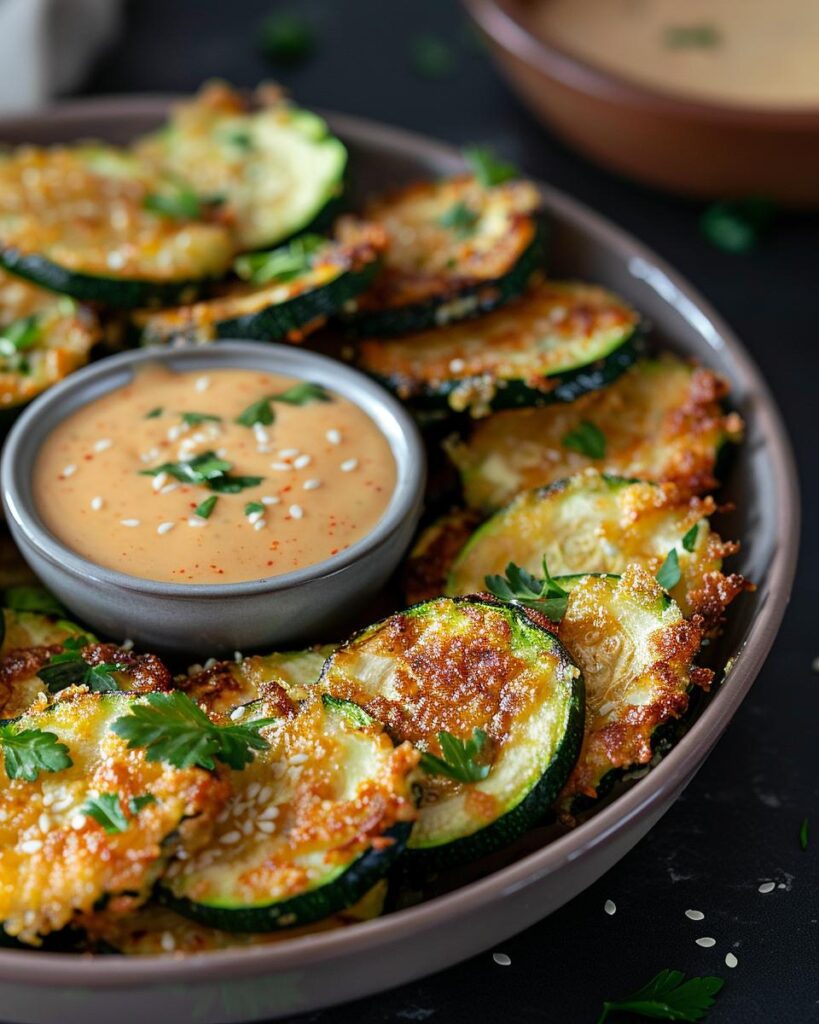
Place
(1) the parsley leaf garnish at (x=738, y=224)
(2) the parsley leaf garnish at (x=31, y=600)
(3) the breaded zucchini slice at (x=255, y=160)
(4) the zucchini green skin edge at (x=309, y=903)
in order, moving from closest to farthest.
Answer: (4) the zucchini green skin edge at (x=309, y=903) → (2) the parsley leaf garnish at (x=31, y=600) → (3) the breaded zucchini slice at (x=255, y=160) → (1) the parsley leaf garnish at (x=738, y=224)

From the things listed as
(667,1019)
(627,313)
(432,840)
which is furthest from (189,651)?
(627,313)

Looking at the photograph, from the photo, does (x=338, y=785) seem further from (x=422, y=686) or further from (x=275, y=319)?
(x=275, y=319)

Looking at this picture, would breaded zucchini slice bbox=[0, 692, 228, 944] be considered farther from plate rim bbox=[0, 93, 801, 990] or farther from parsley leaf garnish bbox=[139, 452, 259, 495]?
parsley leaf garnish bbox=[139, 452, 259, 495]

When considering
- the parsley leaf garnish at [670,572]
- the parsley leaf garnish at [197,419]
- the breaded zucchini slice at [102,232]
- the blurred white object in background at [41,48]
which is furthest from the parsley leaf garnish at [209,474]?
the blurred white object in background at [41,48]

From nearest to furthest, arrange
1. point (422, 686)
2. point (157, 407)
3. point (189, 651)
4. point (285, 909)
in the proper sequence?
1. point (285, 909)
2. point (422, 686)
3. point (189, 651)
4. point (157, 407)

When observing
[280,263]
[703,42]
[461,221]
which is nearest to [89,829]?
[280,263]

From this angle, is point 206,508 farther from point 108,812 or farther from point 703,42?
point 703,42

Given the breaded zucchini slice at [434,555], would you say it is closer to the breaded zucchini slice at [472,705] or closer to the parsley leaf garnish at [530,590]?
the parsley leaf garnish at [530,590]
